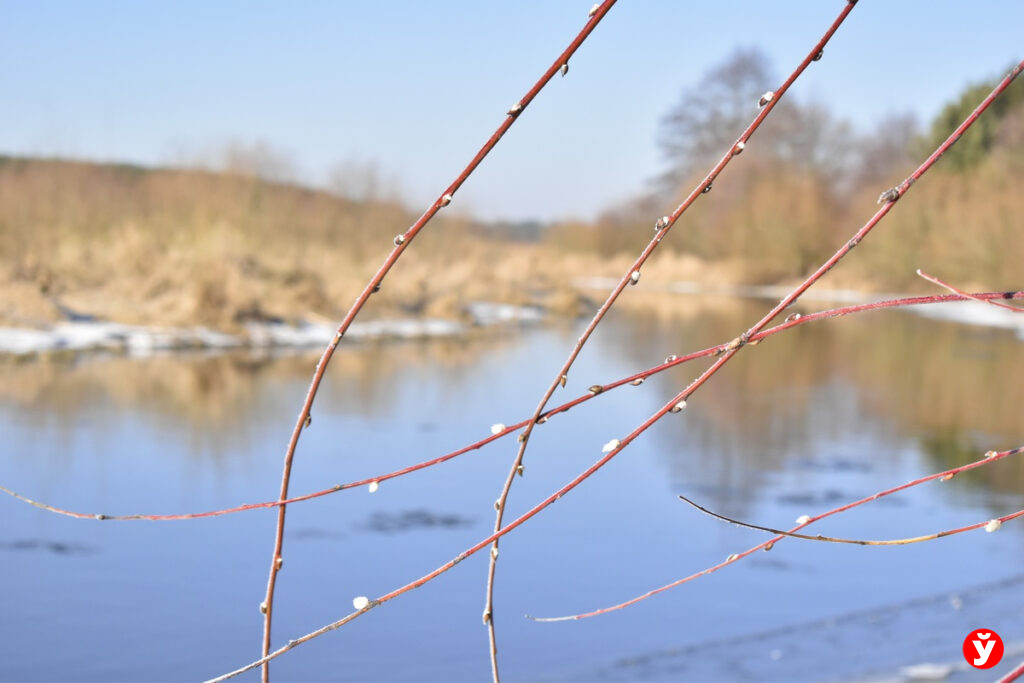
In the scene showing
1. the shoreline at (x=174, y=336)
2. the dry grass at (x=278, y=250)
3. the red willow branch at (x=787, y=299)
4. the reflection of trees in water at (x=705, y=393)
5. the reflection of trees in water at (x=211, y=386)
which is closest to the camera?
the red willow branch at (x=787, y=299)

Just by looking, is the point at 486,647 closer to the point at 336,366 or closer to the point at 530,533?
the point at 530,533

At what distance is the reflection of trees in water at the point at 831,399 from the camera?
27.8 ft

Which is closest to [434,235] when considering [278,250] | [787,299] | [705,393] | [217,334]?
[278,250]

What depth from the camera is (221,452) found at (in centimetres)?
789

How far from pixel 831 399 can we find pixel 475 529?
270 inches

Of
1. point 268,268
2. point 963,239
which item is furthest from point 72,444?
point 963,239

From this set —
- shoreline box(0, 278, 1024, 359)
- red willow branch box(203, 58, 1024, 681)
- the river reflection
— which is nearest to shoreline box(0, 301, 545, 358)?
shoreline box(0, 278, 1024, 359)

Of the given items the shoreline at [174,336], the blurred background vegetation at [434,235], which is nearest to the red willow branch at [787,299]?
the shoreline at [174,336]

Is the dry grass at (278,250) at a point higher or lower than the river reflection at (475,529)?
higher

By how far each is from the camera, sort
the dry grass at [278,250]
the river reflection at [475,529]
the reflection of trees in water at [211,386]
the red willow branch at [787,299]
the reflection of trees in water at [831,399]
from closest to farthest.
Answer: the red willow branch at [787,299] → the river reflection at [475,529] → the reflection of trees in water at [831,399] → the reflection of trees in water at [211,386] → the dry grass at [278,250]

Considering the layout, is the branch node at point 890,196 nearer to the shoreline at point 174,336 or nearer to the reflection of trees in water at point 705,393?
the reflection of trees in water at point 705,393

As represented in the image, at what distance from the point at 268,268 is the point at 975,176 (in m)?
25.9

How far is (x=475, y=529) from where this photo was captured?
6.05 m

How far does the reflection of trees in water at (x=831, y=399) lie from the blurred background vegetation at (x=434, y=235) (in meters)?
5.60
